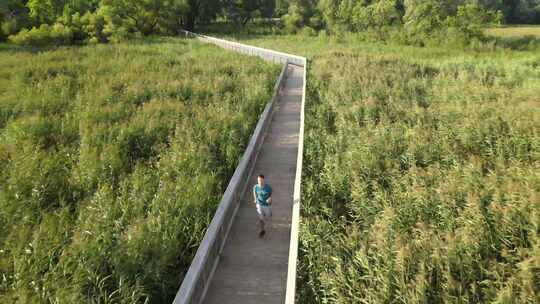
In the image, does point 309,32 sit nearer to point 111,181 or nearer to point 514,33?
point 514,33

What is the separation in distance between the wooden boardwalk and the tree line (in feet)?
113

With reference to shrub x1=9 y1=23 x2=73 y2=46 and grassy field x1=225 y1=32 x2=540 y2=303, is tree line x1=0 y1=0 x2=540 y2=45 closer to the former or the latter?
shrub x1=9 y1=23 x2=73 y2=46

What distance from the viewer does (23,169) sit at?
8.23 m

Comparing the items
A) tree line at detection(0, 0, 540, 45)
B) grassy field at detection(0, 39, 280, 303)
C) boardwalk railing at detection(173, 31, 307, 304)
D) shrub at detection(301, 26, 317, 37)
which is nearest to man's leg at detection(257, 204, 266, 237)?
boardwalk railing at detection(173, 31, 307, 304)

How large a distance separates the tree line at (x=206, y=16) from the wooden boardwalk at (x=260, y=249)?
113 ft

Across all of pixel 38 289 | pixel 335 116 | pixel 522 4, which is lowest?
pixel 38 289

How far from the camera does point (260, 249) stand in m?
6.98

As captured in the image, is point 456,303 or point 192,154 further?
point 192,154

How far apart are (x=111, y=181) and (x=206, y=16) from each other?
58.3m

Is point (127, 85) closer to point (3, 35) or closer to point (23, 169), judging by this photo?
point (23, 169)

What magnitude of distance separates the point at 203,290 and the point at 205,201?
6.33 feet

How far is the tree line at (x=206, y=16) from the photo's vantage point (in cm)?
3747

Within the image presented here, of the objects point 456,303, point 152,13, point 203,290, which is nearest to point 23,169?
point 203,290

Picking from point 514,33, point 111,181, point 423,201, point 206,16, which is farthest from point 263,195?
point 206,16
